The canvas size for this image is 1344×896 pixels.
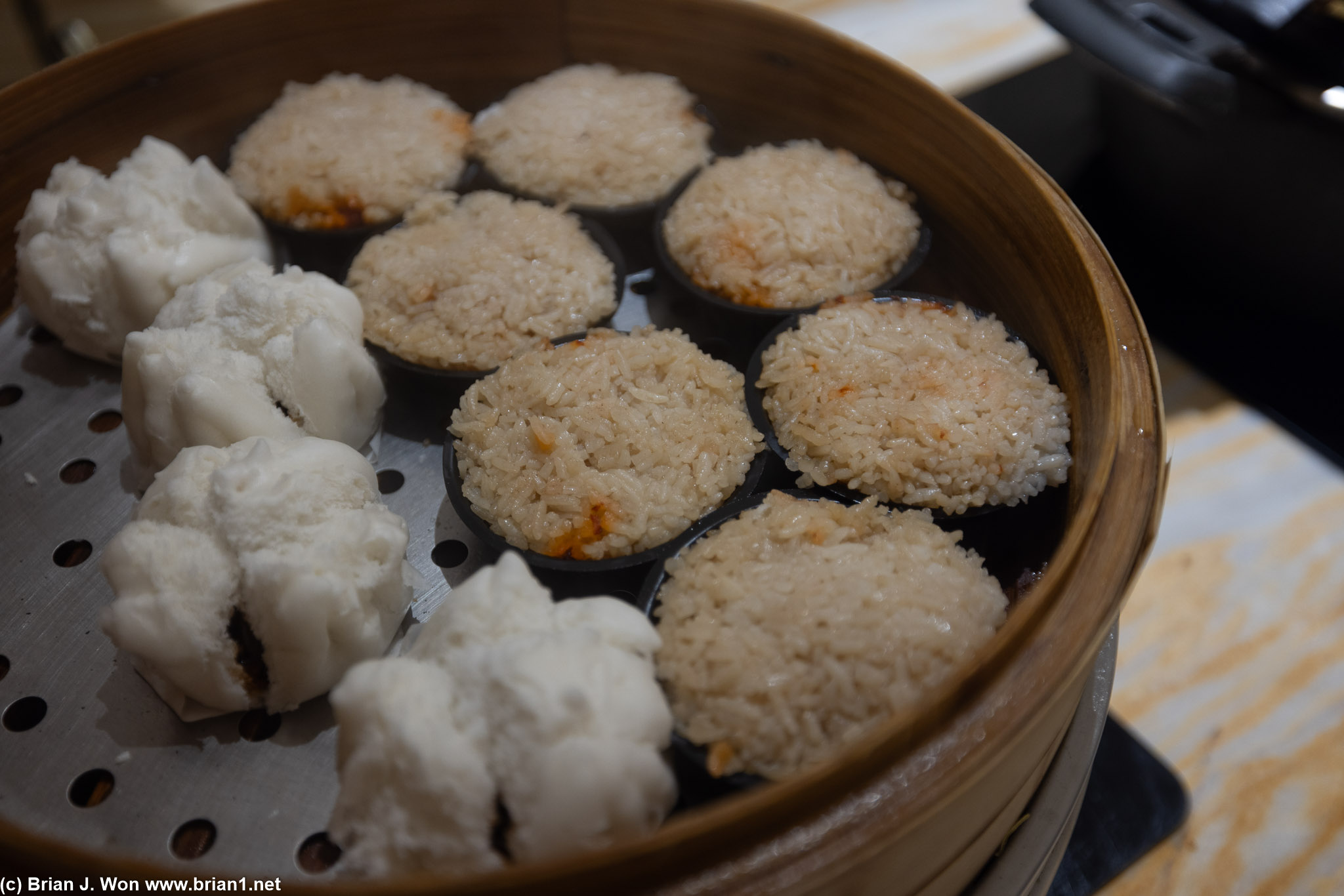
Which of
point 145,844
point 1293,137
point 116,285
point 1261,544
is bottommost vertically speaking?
point 1261,544

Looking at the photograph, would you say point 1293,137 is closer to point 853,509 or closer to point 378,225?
point 853,509

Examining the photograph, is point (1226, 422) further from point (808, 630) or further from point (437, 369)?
point (437, 369)

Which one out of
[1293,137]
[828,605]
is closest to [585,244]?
[828,605]

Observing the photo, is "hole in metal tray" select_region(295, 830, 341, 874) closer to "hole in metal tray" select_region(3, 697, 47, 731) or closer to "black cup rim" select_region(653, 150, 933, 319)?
"hole in metal tray" select_region(3, 697, 47, 731)

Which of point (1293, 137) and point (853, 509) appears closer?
point (853, 509)

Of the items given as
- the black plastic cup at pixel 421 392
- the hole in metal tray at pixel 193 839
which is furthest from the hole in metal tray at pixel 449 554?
the hole in metal tray at pixel 193 839

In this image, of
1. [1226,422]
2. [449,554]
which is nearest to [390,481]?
[449,554]
